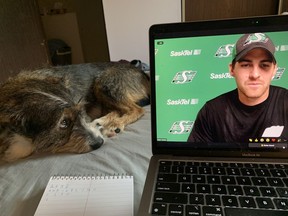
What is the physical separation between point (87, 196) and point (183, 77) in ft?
1.50

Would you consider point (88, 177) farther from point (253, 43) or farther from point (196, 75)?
point (253, 43)

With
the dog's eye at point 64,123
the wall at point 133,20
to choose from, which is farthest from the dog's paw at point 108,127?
the wall at point 133,20

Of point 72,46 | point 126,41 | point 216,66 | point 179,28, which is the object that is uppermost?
point 179,28

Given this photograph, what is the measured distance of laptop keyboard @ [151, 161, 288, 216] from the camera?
22.4 inches

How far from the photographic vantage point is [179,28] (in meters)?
0.66

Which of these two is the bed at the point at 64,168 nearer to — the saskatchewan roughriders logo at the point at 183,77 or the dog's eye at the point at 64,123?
the dog's eye at the point at 64,123

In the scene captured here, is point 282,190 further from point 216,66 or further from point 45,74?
point 45,74

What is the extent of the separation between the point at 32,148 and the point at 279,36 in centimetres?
101

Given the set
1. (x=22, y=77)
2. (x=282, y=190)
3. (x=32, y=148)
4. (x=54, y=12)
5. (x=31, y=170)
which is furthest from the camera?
(x=54, y=12)

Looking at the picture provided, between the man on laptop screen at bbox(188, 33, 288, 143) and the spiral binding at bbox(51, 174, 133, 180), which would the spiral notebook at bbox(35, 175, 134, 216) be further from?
the man on laptop screen at bbox(188, 33, 288, 143)

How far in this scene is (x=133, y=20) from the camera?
2918mm

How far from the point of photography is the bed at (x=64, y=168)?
781 mm

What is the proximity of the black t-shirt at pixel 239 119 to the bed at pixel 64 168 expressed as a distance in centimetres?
28

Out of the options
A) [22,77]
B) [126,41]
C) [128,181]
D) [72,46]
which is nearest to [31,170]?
[128,181]
